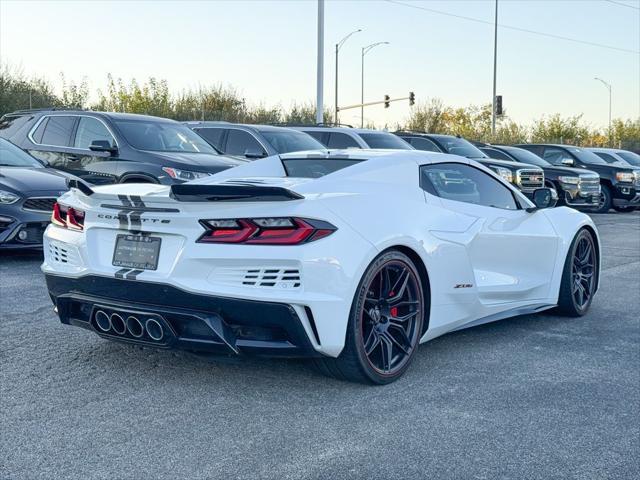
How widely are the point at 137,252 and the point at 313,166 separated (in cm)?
156

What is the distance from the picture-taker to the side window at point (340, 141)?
16.0 meters

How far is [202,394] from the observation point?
4.40 m

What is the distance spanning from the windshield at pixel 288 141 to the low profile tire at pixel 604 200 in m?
11.5

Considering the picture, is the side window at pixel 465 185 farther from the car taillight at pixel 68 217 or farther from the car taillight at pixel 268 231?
the car taillight at pixel 68 217

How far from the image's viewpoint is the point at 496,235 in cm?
575

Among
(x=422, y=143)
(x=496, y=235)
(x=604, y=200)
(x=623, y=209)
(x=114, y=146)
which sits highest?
(x=422, y=143)

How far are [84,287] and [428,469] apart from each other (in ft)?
6.99

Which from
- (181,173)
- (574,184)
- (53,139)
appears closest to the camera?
(181,173)

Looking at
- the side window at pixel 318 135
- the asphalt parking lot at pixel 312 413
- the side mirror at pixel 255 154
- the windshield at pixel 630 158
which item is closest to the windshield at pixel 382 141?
the side window at pixel 318 135

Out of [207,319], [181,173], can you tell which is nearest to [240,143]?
[181,173]

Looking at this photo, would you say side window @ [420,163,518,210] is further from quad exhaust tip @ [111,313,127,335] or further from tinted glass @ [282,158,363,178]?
quad exhaust tip @ [111,313,127,335]

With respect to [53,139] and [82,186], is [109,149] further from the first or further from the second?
[82,186]

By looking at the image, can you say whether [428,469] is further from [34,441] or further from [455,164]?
[455,164]

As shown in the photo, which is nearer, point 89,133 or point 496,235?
point 496,235
